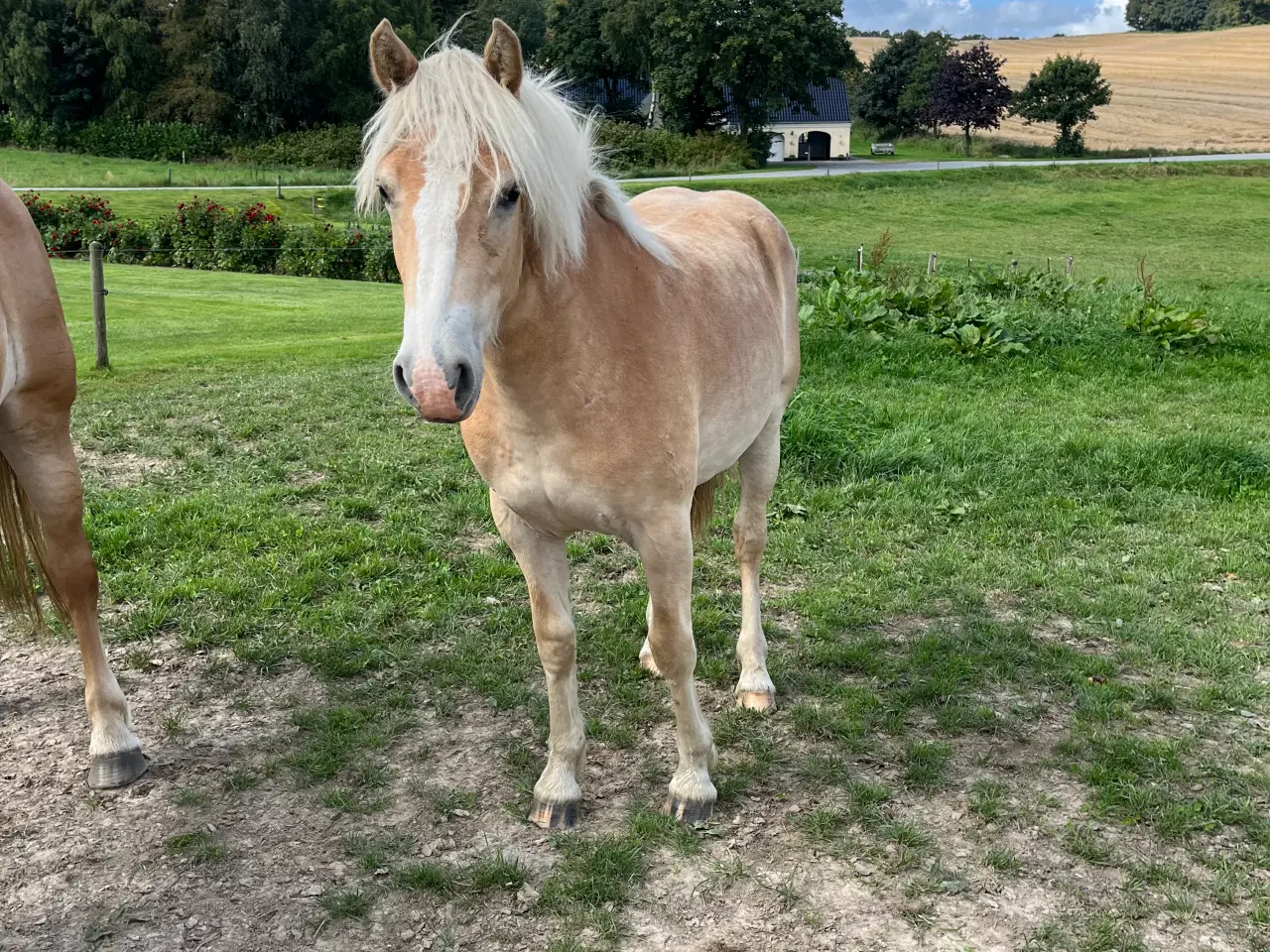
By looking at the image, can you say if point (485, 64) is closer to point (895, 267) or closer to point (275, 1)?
point (895, 267)

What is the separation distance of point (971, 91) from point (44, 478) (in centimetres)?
6019

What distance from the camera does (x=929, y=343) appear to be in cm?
948

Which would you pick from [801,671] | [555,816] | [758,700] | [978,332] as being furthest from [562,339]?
[978,332]

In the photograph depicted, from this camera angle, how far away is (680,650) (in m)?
3.03

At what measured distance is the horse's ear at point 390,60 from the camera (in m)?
2.31

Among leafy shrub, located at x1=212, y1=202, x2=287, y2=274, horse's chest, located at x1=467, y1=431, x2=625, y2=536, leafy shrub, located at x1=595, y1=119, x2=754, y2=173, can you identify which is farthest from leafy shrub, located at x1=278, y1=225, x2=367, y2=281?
leafy shrub, located at x1=595, y1=119, x2=754, y2=173

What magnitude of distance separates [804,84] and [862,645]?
157ft

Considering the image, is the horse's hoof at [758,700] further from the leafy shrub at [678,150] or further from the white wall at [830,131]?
the white wall at [830,131]

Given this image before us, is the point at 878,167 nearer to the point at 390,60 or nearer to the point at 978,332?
the point at 978,332

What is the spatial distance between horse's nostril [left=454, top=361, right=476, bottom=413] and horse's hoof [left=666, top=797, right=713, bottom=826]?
1735mm

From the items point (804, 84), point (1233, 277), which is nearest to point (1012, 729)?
point (1233, 277)

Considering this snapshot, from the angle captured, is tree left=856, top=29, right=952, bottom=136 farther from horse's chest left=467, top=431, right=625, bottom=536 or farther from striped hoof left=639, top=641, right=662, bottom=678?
horse's chest left=467, top=431, right=625, bottom=536

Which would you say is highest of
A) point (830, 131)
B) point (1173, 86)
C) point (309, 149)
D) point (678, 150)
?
point (1173, 86)

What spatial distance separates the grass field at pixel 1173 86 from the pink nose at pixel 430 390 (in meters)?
58.0
